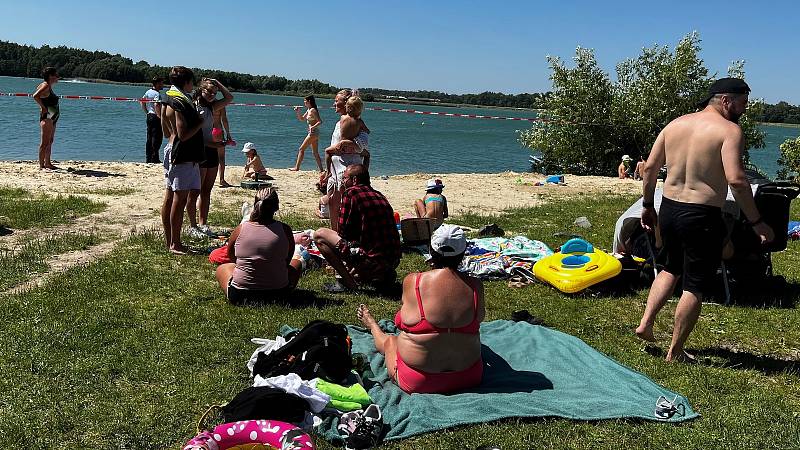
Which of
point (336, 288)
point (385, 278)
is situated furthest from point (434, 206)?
point (336, 288)

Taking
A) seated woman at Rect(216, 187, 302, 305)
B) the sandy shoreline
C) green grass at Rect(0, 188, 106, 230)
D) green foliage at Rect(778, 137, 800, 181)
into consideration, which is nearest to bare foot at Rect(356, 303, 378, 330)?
seated woman at Rect(216, 187, 302, 305)

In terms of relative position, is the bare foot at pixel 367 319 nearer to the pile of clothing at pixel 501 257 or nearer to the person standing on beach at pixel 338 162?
the pile of clothing at pixel 501 257

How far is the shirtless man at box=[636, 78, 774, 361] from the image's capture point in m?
4.33

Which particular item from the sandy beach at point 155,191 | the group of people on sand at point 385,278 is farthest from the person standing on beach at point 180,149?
the group of people on sand at point 385,278

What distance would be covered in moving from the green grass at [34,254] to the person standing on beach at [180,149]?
1106 mm

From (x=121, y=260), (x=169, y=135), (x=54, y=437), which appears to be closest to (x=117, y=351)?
(x=54, y=437)

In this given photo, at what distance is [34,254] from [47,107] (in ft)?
24.9

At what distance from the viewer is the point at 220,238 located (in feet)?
26.9

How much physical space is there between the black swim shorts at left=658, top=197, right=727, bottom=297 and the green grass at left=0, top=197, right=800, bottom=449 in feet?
2.20

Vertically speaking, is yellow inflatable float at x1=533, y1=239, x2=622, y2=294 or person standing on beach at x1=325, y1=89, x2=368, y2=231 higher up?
person standing on beach at x1=325, y1=89, x2=368, y2=231

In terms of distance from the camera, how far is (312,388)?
3812 mm

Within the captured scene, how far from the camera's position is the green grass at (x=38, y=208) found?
8.38m

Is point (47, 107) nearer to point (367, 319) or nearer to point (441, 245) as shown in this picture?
point (367, 319)

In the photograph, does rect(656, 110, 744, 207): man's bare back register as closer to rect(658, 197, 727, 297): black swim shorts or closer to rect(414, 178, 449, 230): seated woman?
rect(658, 197, 727, 297): black swim shorts
